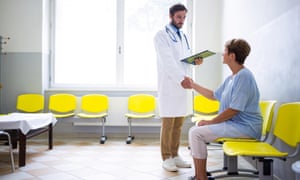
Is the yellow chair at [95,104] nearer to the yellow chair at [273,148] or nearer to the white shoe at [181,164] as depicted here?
the white shoe at [181,164]

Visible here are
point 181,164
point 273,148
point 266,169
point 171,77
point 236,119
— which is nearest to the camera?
point 266,169

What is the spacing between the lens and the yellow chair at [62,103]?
517 centimetres

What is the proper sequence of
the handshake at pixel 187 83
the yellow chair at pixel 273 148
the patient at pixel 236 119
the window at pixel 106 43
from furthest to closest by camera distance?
1. the window at pixel 106 43
2. the handshake at pixel 187 83
3. the patient at pixel 236 119
4. the yellow chair at pixel 273 148

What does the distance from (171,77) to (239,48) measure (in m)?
0.88

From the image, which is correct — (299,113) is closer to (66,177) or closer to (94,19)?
(66,177)

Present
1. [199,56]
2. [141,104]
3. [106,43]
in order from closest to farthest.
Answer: [199,56]
[141,104]
[106,43]

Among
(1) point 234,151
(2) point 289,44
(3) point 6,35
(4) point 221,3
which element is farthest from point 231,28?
(3) point 6,35

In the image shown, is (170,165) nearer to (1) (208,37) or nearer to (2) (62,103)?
(2) (62,103)

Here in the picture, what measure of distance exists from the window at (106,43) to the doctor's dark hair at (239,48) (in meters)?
3.14

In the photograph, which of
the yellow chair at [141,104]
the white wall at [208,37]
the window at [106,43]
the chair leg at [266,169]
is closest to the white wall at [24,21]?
the window at [106,43]

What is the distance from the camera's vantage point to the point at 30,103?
516 centimetres

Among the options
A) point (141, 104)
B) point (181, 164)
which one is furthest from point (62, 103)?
point (181, 164)

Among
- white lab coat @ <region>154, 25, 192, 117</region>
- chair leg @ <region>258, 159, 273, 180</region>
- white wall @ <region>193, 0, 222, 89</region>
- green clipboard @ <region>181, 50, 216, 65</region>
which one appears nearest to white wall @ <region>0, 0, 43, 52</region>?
white wall @ <region>193, 0, 222, 89</region>

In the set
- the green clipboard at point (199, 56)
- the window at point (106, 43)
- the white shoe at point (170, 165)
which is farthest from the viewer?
the window at point (106, 43)
